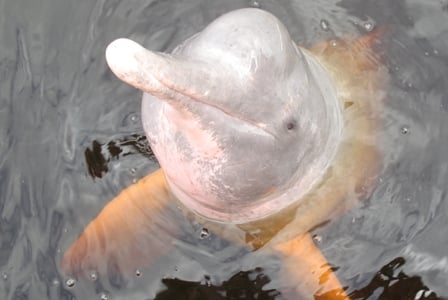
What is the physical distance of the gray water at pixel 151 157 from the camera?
11.2 ft

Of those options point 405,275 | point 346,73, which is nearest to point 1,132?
point 346,73

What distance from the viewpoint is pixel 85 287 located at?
11.5ft

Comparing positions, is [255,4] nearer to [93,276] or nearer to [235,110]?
→ [93,276]

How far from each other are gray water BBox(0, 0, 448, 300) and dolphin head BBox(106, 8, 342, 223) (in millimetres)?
541

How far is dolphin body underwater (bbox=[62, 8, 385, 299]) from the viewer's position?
235cm

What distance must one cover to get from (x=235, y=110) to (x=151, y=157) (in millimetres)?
1191

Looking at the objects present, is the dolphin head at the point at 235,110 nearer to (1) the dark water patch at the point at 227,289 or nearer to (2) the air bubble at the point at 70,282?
(1) the dark water patch at the point at 227,289

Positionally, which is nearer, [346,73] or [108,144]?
[346,73]

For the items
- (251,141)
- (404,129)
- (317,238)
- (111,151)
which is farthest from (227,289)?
(251,141)

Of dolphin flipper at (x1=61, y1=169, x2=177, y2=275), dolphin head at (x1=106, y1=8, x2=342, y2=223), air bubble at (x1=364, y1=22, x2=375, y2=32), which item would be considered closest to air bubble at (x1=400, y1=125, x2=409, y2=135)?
air bubble at (x1=364, y1=22, x2=375, y2=32)

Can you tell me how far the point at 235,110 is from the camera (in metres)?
2.41

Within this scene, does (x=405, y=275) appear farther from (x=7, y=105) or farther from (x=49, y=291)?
(x=7, y=105)

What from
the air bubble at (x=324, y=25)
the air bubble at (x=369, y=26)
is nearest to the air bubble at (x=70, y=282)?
the air bubble at (x=324, y=25)

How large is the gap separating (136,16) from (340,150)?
1228 mm
